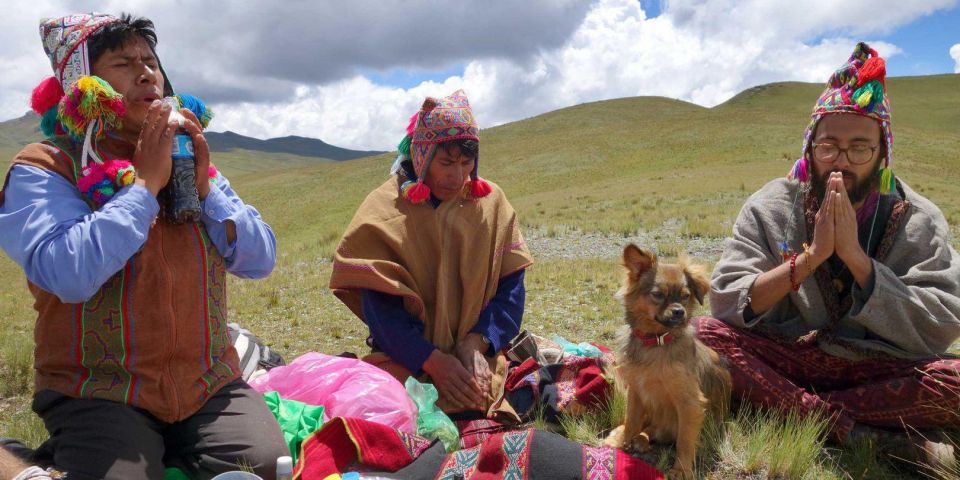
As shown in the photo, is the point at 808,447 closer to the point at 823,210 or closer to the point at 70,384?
the point at 823,210

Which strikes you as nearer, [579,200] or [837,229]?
[837,229]

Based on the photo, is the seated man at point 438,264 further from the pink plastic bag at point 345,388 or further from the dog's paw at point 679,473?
the dog's paw at point 679,473

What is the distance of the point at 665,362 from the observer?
3.31m

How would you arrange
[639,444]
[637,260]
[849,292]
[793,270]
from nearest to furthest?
[637,260] < [793,270] < [639,444] < [849,292]

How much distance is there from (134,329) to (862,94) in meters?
4.06

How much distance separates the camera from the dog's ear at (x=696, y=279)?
11.2ft

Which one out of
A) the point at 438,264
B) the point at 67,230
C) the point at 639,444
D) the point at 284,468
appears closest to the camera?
the point at 67,230

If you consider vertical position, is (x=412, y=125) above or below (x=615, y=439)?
above

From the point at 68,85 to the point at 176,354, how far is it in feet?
4.56

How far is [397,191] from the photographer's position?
173 inches

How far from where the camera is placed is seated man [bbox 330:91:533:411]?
4121mm

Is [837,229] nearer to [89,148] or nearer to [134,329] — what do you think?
[134,329]

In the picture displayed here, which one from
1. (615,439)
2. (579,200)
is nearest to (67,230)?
(615,439)

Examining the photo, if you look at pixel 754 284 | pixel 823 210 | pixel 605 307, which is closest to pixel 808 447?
pixel 754 284
